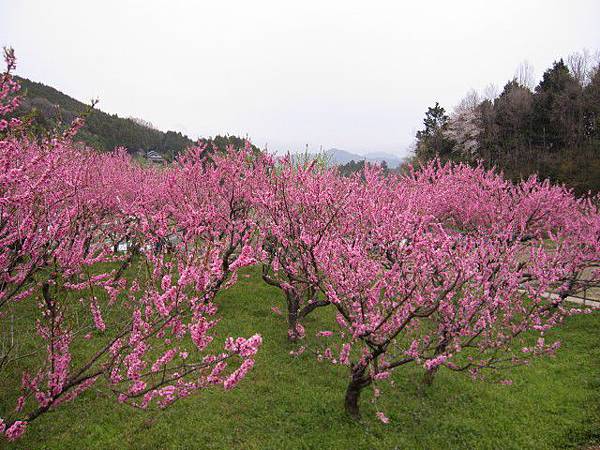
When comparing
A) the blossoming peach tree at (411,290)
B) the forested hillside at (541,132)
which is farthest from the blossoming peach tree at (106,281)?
the forested hillside at (541,132)

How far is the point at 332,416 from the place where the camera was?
7.86m

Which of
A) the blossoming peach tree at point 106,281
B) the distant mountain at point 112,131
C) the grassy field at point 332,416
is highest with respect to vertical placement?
the distant mountain at point 112,131

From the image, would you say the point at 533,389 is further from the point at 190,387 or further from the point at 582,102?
the point at 582,102

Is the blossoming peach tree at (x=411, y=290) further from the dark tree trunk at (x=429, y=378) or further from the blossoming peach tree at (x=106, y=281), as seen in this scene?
the blossoming peach tree at (x=106, y=281)

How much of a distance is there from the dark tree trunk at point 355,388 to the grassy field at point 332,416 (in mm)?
245

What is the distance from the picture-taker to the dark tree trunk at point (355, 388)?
738cm

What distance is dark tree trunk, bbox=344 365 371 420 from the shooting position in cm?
738

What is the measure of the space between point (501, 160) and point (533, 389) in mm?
36582

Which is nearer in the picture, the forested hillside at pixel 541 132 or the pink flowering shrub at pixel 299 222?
the pink flowering shrub at pixel 299 222

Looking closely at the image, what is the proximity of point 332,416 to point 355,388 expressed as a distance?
83cm

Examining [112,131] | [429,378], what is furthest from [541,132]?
[112,131]

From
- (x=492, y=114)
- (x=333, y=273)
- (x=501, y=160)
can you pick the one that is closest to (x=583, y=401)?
(x=333, y=273)

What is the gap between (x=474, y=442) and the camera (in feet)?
24.2

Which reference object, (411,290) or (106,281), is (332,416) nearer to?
(411,290)
